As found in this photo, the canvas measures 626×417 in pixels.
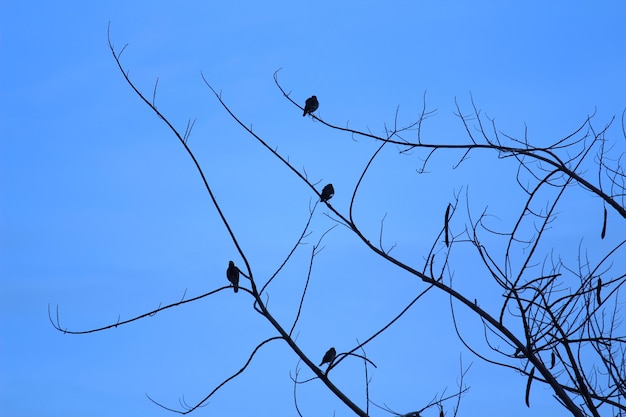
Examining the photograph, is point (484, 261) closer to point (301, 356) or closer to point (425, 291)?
point (425, 291)

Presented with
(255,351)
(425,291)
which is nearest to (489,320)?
(425,291)

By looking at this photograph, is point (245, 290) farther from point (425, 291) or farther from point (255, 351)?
point (425, 291)

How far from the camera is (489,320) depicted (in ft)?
11.2

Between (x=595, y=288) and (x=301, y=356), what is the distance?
1.45 m

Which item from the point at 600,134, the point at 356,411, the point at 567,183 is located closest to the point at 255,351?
the point at 356,411

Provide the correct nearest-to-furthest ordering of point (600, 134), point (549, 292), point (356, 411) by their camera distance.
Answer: point (356, 411) < point (549, 292) < point (600, 134)

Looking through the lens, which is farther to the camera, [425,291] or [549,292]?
[549,292]

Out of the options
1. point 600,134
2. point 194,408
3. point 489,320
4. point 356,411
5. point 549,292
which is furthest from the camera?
point 600,134

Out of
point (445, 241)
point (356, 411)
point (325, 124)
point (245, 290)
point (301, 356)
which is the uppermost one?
point (325, 124)

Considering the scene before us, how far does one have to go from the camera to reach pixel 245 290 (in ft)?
11.6

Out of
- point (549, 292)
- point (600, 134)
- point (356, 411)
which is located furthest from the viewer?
point (600, 134)

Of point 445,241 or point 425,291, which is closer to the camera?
point 425,291

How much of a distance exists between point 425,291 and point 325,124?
3.28 feet

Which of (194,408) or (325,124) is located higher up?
(325,124)
